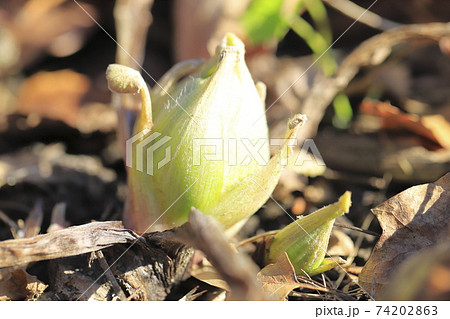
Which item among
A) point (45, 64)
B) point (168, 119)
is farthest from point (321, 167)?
point (45, 64)

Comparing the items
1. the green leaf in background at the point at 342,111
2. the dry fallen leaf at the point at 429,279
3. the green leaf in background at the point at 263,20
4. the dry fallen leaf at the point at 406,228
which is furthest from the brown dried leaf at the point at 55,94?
the dry fallen leaf at the point at 429,279

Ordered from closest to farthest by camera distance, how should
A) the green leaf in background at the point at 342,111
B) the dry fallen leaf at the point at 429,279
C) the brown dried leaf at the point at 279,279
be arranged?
the dry fallen leaf at the point at 429,279 → the brown dried leaf at the point at 279,279 → the green leaf in background at the point at 342,111

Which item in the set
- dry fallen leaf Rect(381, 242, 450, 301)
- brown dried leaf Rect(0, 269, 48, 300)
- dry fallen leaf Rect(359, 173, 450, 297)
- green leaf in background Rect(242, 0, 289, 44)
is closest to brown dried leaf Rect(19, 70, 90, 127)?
green leaf in background Rect(242, 0, 289, 44)

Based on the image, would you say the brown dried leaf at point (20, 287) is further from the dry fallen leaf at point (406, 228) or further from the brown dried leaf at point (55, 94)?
the brown dried leaf at point (55, 94)

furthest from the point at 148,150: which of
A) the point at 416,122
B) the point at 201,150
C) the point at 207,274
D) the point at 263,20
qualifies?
the point at 416,122

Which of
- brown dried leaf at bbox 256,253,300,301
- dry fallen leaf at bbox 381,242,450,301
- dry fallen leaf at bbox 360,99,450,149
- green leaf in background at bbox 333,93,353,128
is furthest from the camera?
green leaf in background at bbox 333,93,353,128

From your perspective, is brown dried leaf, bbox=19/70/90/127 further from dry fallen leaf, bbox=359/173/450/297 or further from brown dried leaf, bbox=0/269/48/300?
dry fallen leaf, bbox=359/173/450/297
